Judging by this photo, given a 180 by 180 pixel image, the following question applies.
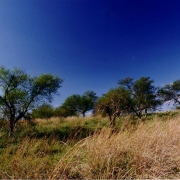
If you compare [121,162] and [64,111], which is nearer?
[121,162]

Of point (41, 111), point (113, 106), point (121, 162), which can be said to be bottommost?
point (121, 162)

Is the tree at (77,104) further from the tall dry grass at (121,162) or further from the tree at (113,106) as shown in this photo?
the tall dry grass at (121,162)

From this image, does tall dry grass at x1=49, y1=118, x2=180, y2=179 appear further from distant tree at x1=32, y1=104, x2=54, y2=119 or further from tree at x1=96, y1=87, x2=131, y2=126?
distant tree at x1=32, y1=104, x2=54, y2=119

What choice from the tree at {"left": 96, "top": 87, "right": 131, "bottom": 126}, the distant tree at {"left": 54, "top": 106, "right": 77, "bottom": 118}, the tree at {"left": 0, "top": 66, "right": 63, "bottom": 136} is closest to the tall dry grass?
the tree at {"left": 96, "top": 87, "right": 131, "bottom": 126}

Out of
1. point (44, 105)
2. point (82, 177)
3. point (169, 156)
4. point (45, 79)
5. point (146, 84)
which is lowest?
point (82, 177)

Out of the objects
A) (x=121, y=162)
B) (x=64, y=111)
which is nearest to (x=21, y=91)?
(x=121, y=162)

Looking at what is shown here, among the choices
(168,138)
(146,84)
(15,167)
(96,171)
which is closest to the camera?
(96,171)

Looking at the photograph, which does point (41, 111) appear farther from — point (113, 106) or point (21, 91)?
point (113, 106)

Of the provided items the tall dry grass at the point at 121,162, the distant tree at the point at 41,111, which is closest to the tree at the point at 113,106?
the tall dry grass at the point at 121,162

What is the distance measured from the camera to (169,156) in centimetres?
284

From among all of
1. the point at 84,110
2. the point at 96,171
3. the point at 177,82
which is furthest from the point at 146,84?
the point at 96,171

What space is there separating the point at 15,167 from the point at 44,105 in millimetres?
12208

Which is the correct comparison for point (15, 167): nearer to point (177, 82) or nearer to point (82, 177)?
point (82, 177)

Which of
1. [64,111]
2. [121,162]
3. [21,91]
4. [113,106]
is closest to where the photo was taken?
[121,162]
